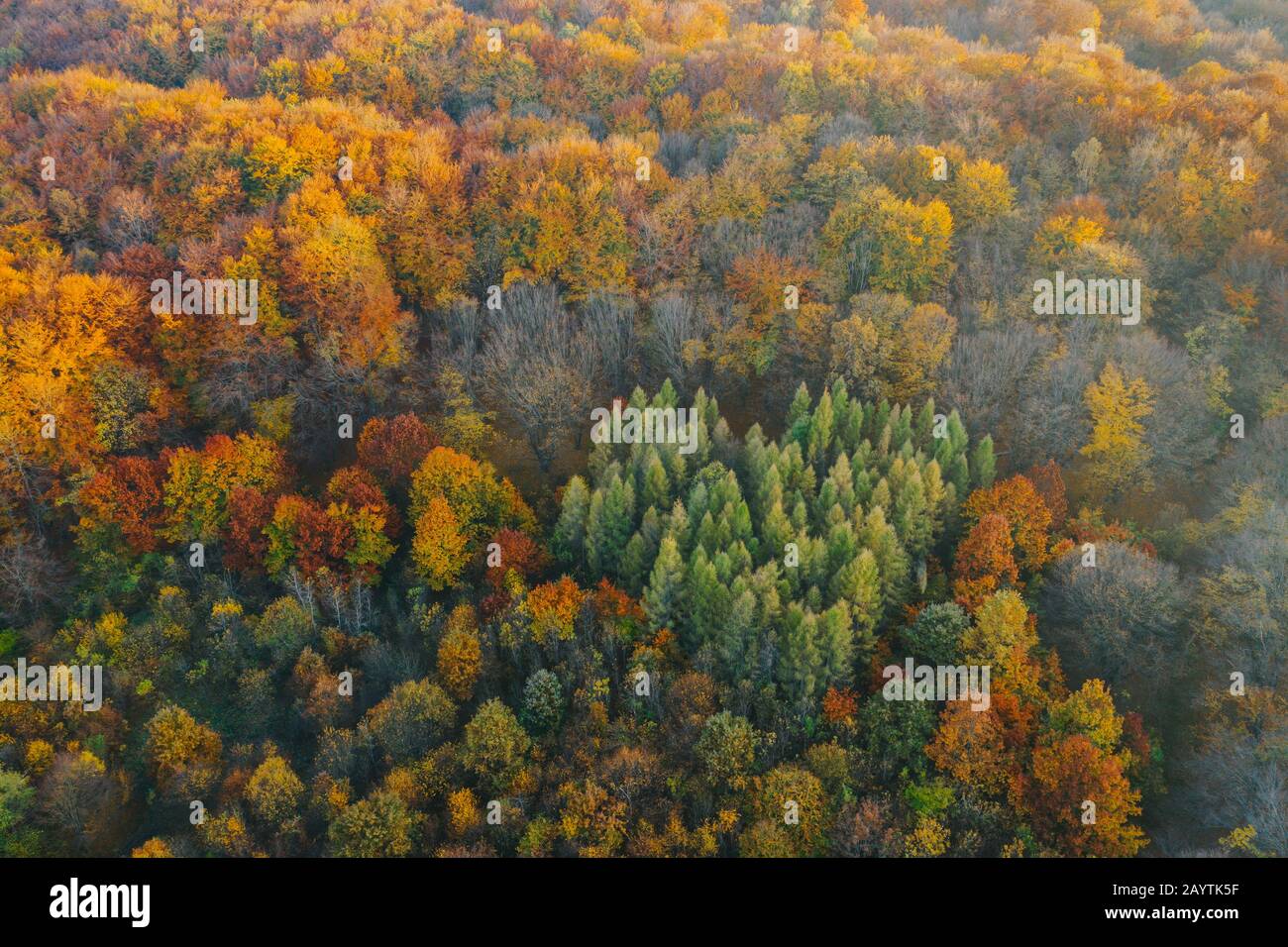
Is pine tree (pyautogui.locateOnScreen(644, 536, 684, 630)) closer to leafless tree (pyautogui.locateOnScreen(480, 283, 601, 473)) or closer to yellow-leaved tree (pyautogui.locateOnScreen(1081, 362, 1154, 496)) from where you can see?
leafless tree (pyautogui.locateOnScreen(480, 283, 601, 473))

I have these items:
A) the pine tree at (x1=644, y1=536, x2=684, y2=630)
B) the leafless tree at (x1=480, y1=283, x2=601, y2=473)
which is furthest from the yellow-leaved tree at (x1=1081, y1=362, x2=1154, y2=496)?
the leafless tree at (x1=480, y1=283, x2=601, y2=473)

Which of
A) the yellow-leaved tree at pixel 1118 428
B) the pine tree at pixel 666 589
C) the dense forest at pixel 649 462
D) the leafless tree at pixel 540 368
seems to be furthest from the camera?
→ the leafless tree at pixel 540 368

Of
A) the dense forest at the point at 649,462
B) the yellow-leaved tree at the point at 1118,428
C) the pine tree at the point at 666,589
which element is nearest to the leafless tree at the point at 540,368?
the dense forest at the point at 649,462

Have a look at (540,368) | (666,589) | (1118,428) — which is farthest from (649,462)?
(1118,428)

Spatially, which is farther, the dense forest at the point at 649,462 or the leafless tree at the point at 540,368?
the leafless tree at the point at 540,368

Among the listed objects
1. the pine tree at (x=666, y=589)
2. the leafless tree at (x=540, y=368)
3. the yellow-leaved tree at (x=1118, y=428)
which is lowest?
the pine tree at (x=666, y=589)

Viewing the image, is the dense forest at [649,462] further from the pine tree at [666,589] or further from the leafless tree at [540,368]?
the leafless tree at [540,368]

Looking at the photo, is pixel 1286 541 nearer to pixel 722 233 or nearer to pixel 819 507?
pixel 819 507

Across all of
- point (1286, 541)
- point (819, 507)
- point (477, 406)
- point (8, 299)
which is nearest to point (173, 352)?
point (8, 299)

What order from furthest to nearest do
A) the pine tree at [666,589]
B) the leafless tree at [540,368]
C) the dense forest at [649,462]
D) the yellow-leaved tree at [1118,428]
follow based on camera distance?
the leafless tree at [540,368], the yellow-leaved tree at [1118,428], the pine tree at [666,589], the dense forest at [649,462]

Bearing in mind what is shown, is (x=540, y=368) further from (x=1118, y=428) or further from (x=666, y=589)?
(x=1118, y=428)

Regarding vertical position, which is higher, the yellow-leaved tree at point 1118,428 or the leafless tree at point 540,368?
the leafless tree at point 540,368
